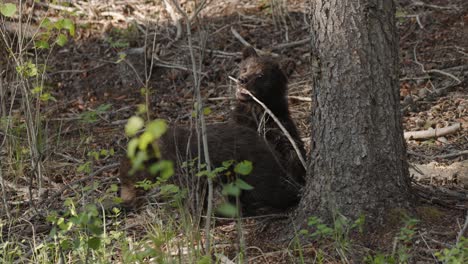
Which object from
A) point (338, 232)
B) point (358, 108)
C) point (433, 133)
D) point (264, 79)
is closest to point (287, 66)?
point (264, 79)

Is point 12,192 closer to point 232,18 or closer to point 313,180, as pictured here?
point 313,180

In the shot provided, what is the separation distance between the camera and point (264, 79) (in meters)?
7.30

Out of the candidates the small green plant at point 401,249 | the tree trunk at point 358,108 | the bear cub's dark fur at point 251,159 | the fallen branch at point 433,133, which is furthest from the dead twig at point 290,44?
the small green plant at point 401,249

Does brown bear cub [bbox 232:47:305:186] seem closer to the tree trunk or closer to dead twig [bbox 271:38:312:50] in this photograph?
the tree trunk

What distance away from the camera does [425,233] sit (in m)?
Answer: 4.55

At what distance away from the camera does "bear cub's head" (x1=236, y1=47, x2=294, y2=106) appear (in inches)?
282

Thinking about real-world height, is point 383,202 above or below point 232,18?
below

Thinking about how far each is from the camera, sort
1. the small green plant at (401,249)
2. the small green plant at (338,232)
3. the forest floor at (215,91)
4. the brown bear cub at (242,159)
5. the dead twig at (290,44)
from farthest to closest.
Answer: the dead twig at (290,44)
the brown bear cub at (242,159)
the forest floor at (215,91)
the small green plant at (338,232)
the small green plant at (401,249)

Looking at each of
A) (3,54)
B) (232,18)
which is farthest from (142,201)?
(232,18)

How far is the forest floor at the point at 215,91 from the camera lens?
208 inches

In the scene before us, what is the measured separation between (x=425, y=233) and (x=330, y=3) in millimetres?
A: 1564

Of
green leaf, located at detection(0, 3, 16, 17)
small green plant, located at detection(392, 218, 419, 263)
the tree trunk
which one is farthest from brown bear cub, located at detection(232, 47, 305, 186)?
green leaf, located at detection(0, 3, 16, 17)

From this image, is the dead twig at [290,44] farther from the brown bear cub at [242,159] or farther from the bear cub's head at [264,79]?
the brown bear cub at [242,159]

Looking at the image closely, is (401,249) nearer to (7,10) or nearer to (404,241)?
(404,241)
